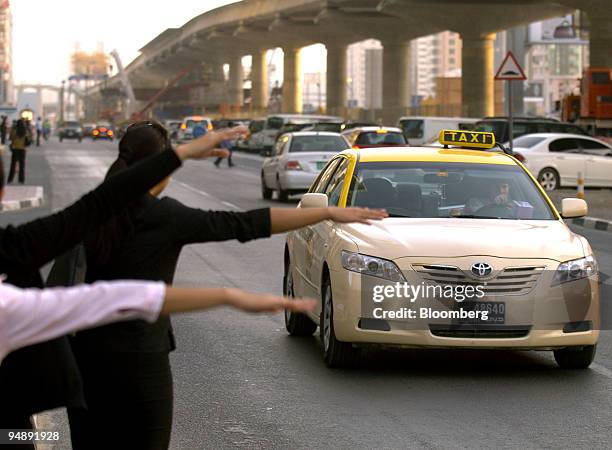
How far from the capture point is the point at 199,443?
24.4 ft

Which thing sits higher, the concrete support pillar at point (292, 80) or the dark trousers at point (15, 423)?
the concrete support pillar at point (292, 80)

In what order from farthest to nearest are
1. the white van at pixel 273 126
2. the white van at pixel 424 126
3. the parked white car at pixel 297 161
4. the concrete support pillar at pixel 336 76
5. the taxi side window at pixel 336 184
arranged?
the concrete support pillar at pixel 336 76
the white van at pixel 273 126
the white van at pixel 424 126
the parked white car at pixel 297 161
the taxi side window at pixel 336 184

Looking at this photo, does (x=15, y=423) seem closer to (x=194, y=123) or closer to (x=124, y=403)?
(x=124, y=403)

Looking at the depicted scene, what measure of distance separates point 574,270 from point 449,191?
4.77ft

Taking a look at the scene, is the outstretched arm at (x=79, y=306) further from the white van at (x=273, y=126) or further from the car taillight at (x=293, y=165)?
the white van at (x=273, y=126)

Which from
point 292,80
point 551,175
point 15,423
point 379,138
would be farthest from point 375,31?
point 15,423

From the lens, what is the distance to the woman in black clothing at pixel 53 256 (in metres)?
4.00

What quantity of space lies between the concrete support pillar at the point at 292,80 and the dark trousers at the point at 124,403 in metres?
111

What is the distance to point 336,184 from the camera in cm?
1103

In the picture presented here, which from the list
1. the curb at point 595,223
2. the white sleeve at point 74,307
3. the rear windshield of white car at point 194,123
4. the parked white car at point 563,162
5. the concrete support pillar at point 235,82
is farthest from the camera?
the concrete support pillar at point 235,82

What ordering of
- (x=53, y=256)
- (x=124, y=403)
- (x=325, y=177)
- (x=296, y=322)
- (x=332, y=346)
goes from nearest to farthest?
(x=53, y=256) < (x=124, y=403) < (x=332, y=346) < (x=296, y=322) < (x=325, y=177)

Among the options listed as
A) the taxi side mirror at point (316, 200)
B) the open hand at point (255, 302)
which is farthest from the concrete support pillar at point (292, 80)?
the open hand at point (255, 302)

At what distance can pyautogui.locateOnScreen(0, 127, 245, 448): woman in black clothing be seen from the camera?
400 centimetres

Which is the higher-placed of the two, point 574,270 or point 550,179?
point 574,270
